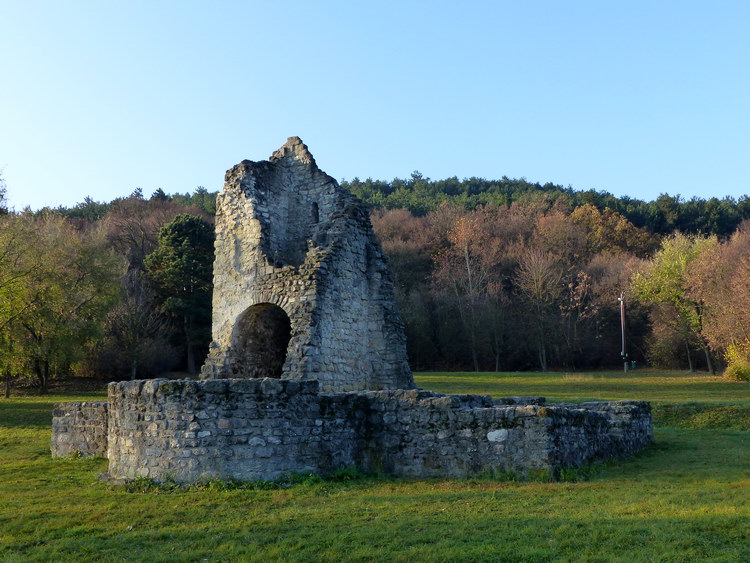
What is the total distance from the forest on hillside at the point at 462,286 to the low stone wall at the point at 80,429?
48.5 ft

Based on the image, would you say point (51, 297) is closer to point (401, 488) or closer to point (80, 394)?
point (80, 394)

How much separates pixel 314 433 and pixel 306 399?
0.54m

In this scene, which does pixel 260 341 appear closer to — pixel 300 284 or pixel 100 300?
pixel 300 284

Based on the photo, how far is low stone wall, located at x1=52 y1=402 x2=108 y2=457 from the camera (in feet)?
46.9

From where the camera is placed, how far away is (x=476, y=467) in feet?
34.3

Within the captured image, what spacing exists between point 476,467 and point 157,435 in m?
4.75

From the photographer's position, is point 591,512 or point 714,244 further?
point 714,244

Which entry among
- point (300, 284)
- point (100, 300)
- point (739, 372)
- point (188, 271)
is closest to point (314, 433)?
point (300, 284)

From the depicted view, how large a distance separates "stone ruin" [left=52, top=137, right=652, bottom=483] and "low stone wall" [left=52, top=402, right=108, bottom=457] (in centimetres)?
3

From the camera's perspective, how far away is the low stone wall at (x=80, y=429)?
1429 centimetres

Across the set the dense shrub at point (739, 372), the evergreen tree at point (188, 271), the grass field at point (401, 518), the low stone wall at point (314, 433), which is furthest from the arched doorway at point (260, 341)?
the evergreen tree at point (188, 271)

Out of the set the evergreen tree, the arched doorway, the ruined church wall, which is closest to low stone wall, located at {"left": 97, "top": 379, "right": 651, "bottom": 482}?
the ruined church wall

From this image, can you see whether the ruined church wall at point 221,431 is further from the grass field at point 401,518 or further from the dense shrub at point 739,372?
the dense shrub at point 739,372

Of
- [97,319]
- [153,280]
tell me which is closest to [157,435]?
[97,319]
